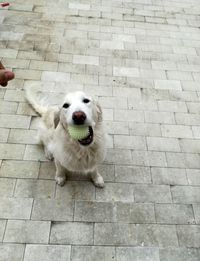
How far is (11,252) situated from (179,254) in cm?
211

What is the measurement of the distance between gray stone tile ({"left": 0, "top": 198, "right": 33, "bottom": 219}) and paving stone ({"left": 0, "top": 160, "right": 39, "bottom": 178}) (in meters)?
0.38

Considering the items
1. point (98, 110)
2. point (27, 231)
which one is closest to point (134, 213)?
point (27, 231)

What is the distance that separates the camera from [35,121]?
15.5 feet

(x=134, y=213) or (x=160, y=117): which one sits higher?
(x=160, y=117)

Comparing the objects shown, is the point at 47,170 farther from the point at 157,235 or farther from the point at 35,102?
the point at 157,235

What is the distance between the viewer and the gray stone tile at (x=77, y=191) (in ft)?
12.9

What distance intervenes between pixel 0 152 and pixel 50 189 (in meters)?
1.03

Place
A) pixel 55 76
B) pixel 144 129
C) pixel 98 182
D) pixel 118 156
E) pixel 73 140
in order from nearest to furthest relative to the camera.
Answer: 1. pixel 73 140
2. pixel 98 182
3. pixel 118 156
4. pixel 144 129
5. pixel 55 76

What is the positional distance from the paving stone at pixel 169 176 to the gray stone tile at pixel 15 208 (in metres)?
1.87

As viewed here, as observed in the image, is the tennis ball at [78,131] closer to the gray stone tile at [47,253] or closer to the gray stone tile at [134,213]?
the gray stone tile at [134,213]

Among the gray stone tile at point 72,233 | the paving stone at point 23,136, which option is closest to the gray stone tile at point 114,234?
the gray stone tile at point 72,233

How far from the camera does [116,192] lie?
13.1 feet

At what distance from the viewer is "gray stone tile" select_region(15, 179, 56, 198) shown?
390 centimetres

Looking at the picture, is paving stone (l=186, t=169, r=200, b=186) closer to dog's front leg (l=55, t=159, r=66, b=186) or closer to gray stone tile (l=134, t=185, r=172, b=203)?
gray stone tile (l=134, t=185, r=172, b=203)
